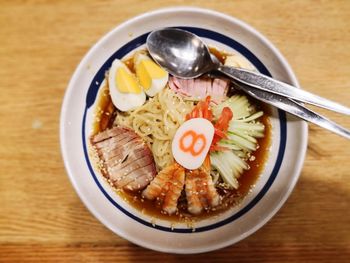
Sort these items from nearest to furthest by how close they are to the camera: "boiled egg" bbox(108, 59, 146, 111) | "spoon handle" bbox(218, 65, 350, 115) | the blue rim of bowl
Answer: "spoon handle" bbox(218, 65, 350, 115)
the blue rim of bowl
"boiled egg" bbox(108, 59, 146, 111)

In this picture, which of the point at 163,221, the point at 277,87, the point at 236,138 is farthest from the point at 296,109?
the point at 163,221

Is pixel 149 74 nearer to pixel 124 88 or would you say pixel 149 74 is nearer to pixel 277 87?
pixel 124 88

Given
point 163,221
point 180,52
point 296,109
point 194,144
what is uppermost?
point 180,52

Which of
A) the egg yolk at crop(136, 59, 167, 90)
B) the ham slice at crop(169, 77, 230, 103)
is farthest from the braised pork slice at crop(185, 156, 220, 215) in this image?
the egg yolk at crop(136, 59, 167, 90)

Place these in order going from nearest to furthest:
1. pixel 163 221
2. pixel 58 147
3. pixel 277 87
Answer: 1. pixel 277 87
2. pixel 163 221
3. pixel 58 147

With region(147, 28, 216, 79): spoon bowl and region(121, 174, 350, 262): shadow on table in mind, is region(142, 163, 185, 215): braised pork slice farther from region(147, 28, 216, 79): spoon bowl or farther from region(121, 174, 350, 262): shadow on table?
region(147, 28, 216, 79): spoon bowl

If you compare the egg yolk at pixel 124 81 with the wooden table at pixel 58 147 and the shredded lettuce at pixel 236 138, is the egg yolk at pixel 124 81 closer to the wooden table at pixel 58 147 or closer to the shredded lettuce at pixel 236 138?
the wooden table at pixel 58 147

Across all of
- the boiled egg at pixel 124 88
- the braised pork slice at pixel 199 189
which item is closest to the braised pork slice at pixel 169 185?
the braised pork slice at pixel 199 189
